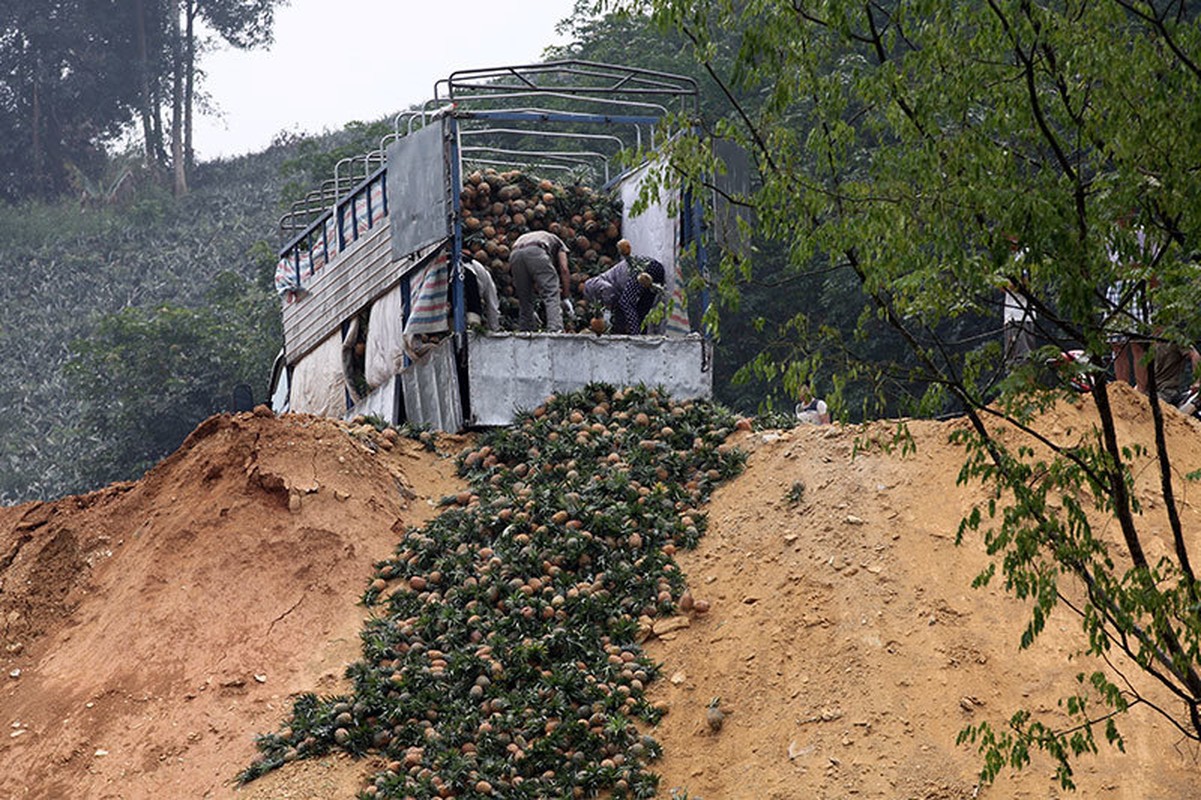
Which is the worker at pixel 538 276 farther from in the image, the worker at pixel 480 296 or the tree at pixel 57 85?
the tree at pixel 57 85

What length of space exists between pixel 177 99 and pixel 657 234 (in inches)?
1420

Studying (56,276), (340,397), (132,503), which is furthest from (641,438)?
(56,276)

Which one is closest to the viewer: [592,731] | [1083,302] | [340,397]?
[1083,302]

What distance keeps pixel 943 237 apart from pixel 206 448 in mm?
7363

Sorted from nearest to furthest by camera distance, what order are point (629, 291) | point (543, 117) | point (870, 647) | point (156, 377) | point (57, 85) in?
point (870, 647) → point (543, 117) → point (629, 291) → point (156, 377) → point (57, 85)

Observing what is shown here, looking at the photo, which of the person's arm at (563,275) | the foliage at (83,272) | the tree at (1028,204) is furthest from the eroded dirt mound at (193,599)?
the foliage at (83,272)

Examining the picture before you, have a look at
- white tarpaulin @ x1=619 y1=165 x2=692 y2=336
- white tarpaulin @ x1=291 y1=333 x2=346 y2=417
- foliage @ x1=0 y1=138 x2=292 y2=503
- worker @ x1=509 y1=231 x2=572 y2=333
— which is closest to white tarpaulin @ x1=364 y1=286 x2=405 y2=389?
white tarpaulin @ x1=291 y1=333 x2=346 y2=417

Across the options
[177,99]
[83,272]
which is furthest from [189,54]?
[83,272]

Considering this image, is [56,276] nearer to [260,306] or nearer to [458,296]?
[260,306]

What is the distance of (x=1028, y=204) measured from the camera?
6.36 metres

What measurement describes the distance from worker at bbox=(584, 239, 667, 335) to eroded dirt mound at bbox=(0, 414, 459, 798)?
7.55 ft

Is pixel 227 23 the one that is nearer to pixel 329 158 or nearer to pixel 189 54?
pixel 189 54

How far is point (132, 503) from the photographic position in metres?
12.4

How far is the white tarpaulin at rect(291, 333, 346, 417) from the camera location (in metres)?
16.3
